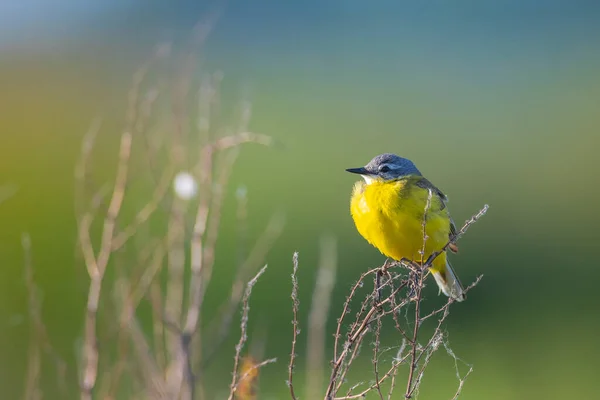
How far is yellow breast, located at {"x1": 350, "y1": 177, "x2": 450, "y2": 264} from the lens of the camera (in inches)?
208

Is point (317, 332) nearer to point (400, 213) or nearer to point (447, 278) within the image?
point (400, 213)

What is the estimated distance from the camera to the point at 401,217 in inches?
208

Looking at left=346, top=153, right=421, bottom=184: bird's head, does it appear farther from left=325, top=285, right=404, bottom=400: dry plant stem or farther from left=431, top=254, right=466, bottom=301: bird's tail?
left=325, top=285, right=404, bottom=400: dry plant stem

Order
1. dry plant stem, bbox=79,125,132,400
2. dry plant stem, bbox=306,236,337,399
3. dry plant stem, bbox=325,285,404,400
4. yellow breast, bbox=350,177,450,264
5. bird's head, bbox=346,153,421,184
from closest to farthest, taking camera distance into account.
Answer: dry plant stem, bbox=325,285,404,400, dry plant stem, bbox=79,125,132,400, dry plant stem, bbox=306,236,337,399, yellow breast, bbox=350,177,450,264, bird's head, bbox=346,153,421,184

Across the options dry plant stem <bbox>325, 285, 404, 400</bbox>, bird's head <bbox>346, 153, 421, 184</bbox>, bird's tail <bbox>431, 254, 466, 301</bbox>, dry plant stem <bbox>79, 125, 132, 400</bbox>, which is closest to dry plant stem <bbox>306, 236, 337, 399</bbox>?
dry plant stem <bbox>325, 285, 404, 400</bbox>

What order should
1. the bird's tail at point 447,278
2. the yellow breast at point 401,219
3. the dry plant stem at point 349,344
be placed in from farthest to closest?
1. the bird's tail at point 447,278
2. the yellow breast at point 401,219
3. the dry plant stem at point 349,344

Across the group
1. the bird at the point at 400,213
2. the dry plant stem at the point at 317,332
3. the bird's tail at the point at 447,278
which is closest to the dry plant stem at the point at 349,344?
the dry plant stem at the point at 317,332

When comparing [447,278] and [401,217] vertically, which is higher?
[401,217]

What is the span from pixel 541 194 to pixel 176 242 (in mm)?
15846

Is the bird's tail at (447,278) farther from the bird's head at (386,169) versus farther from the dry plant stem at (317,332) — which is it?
the dry plant stem at (317,332)

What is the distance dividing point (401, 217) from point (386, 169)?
0.53 meters

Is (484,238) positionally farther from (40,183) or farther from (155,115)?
(155,115)

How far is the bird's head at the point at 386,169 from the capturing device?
5699 mm

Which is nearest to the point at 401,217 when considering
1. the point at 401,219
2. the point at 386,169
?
the point at 401,219
